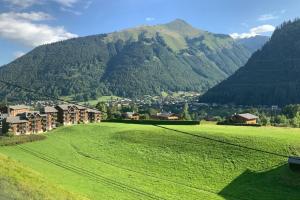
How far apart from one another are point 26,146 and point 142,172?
42.0 meters

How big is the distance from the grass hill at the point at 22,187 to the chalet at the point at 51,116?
107m

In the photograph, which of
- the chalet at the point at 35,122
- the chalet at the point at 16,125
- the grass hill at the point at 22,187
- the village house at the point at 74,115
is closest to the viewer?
the grass hill at the point at 22,187

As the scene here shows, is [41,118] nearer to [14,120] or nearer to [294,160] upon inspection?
[14,120]

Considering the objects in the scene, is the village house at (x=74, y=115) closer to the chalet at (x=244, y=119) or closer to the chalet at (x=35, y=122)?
the chalet at (x=35, y=122)

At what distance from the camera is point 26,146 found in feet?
338

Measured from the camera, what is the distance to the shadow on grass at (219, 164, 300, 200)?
58.0 meters

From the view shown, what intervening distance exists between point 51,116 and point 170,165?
3680 inches

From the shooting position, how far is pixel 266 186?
A: 6169cm

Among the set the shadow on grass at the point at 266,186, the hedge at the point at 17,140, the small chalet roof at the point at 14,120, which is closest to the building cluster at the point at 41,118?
the small chalet roof at the point at 14,120

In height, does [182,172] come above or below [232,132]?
below

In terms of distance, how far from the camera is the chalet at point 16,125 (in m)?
138

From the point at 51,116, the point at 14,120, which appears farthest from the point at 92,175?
the point at 51,116

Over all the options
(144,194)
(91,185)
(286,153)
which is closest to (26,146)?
(91,185)

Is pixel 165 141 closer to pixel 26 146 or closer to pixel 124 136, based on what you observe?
pixel 124 136
